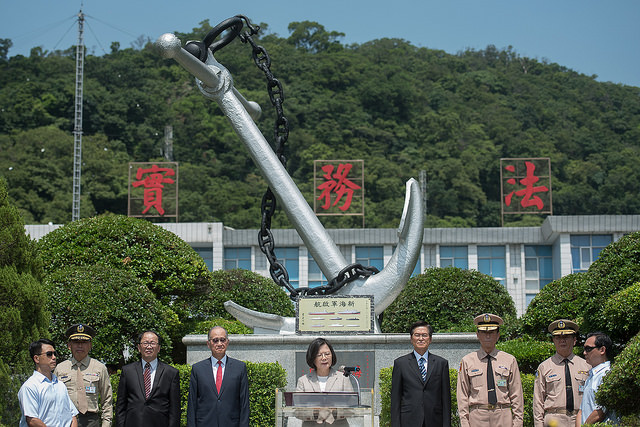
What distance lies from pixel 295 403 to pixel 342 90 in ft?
155

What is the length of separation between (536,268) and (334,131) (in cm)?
2098

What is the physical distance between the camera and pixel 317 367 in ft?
19.8

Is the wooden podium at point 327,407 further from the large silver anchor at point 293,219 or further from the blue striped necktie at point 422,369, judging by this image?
the large silver anchor at point 293,219

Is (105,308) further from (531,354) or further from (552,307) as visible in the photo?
(552,307)

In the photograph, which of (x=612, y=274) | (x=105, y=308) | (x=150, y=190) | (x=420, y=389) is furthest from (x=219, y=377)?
(x=150, y=190)

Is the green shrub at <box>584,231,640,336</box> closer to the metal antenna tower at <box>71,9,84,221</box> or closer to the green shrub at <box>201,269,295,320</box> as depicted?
the green shrub at <box>201,269,295,320</box>

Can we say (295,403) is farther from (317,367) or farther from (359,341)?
(359,341)

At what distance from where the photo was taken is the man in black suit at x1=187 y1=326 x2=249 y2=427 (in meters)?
6.24

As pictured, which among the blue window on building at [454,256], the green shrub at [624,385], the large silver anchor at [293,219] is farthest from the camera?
the blue window on building at [454,256]

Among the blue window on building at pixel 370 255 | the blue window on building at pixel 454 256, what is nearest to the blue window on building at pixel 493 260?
the blue window on building at pixel 454 256

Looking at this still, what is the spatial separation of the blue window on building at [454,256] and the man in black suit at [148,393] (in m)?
22.2

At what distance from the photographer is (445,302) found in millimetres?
14766

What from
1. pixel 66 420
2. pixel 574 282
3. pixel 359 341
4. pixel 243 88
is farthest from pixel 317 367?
pixel 243 88

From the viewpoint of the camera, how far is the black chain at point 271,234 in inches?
402
